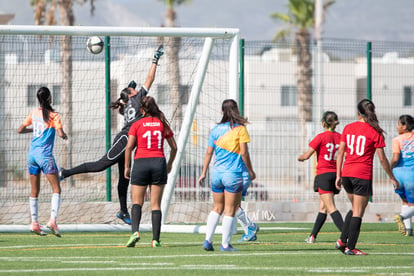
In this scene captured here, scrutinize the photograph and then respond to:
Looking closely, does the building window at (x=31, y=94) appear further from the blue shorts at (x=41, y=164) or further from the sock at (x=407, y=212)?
the sock at (x=407, y=212)

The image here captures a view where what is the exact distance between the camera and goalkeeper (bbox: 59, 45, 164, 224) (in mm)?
13312

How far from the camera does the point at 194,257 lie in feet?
33.6

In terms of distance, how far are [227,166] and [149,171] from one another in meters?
1.06

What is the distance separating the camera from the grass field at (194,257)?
895 centimetres

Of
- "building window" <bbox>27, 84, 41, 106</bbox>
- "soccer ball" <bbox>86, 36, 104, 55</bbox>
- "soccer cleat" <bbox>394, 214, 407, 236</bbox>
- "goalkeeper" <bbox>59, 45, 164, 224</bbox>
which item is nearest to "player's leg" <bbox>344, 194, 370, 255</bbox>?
"soccer cleat" <bbox>394, 214, 407, 236</bbox>

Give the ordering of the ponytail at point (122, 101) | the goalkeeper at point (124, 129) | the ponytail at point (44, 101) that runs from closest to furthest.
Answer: the ponytail at point (44, 101)
the goalkeeper at point (124, 129)
the ponytail at point (122, 101)

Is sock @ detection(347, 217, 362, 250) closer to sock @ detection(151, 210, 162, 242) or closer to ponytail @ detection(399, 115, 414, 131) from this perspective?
sock @ detection(151, 210, 162, 242)

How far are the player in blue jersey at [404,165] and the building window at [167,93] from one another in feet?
13.4

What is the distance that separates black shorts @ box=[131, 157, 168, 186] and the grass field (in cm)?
87

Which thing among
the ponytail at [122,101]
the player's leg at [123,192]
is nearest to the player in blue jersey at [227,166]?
the ponytail at [122,101]

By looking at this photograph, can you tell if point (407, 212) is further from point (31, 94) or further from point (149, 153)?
point (31, 94)

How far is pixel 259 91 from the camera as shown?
18328 millimetres

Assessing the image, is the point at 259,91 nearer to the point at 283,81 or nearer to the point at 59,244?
the point at 283,81

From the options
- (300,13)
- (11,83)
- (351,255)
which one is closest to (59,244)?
(351,255)
